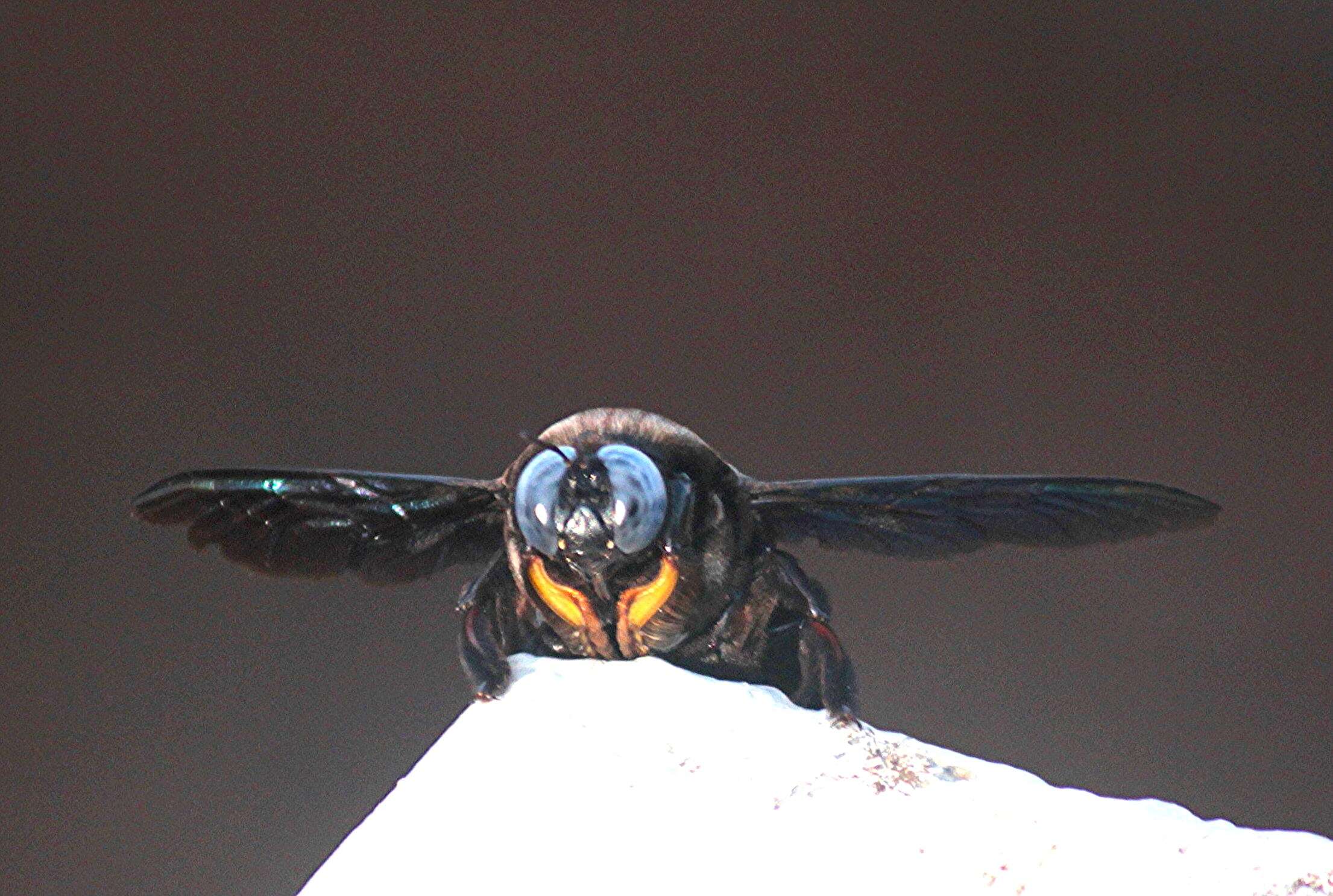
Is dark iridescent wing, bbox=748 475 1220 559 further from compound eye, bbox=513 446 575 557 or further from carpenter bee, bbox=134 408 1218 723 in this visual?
compound eye, bbox=513 446 575 557

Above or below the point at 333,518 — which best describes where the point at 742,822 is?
below

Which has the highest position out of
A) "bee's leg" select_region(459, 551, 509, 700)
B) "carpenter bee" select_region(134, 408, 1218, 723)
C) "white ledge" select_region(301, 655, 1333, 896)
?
"carpenter bee" select_region(134, 408, 1218, 723)

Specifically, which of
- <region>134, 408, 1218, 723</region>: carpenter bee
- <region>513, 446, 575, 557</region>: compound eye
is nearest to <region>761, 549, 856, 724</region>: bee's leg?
<region>134, 408, 1218, 723</region>: carpenter bee

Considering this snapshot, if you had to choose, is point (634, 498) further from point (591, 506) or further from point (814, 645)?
point (814, 645)

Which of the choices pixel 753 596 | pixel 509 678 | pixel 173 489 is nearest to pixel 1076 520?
pixel 753 596

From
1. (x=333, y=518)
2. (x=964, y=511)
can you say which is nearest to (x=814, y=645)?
(x=964, y=511)

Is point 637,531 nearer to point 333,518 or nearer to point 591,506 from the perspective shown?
point 591,506

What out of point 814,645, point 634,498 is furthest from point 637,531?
point 814,645

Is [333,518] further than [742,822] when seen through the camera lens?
Yes
